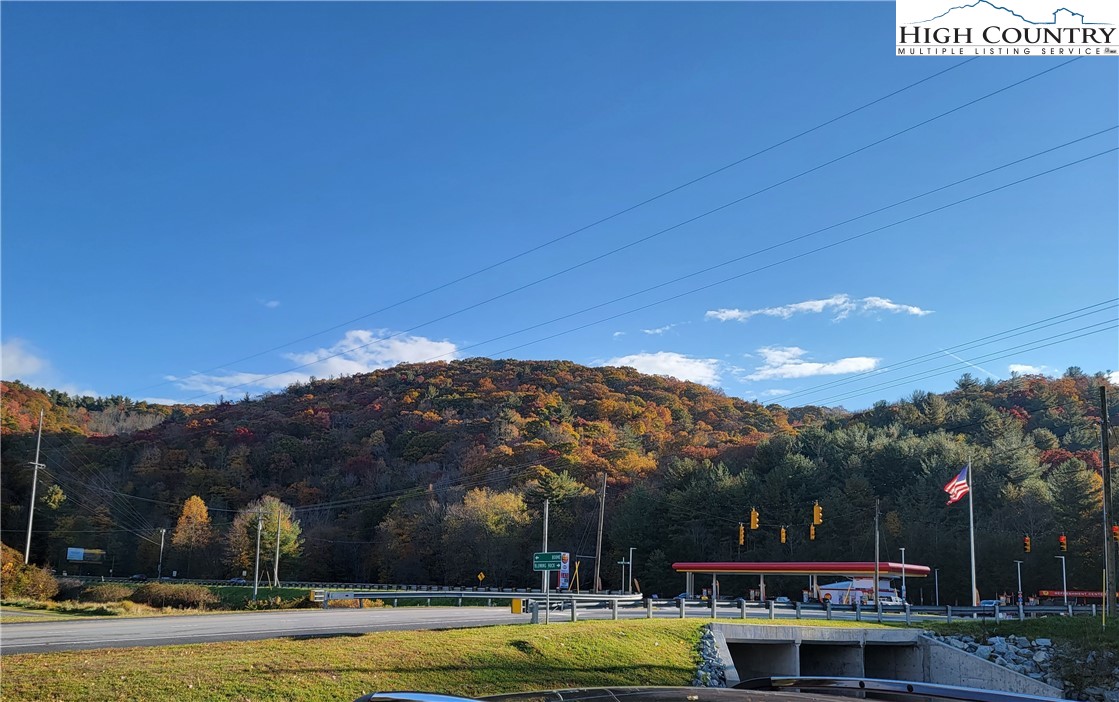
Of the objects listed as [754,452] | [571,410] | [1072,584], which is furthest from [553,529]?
[1072,584]

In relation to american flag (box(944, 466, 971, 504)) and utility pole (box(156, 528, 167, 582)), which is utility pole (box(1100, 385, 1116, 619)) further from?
utility pole (box(156, 528, 167, 582))

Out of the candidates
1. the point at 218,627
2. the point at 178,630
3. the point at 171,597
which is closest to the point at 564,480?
the point at 171,597

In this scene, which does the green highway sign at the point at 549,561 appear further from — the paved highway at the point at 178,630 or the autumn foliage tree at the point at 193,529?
the autumn foliage tree at the point at 193,529

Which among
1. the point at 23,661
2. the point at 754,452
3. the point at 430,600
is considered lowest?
the point at 430,600

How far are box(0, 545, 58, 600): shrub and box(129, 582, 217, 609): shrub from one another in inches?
163

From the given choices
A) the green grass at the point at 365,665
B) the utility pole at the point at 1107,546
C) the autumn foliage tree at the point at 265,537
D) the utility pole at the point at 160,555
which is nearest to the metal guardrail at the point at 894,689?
the green grass at the point at 365,665

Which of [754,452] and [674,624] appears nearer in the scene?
[674,624]

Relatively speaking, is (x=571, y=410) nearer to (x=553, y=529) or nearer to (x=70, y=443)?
(x=553, y=529)

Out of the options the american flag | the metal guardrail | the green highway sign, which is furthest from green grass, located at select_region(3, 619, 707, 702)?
the american flag

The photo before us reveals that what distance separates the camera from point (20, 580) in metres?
43.3

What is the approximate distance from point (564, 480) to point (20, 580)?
164 ft

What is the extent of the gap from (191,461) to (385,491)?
2551 cm

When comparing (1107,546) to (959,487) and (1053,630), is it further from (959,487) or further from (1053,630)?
(959,487)

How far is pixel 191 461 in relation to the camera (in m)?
103
